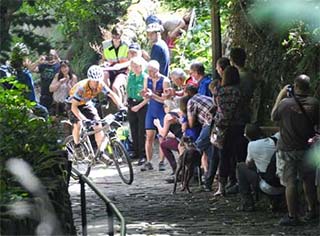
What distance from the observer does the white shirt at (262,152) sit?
11422mm

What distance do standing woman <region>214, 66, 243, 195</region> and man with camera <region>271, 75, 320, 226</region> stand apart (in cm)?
190

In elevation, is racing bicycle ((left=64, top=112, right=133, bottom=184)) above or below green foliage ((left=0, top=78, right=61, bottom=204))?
below

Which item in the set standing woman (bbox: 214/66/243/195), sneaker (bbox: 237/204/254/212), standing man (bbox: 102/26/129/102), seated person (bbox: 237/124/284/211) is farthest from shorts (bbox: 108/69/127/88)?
sneaker (bbox: 237/204/254/212)

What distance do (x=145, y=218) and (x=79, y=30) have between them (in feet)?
43.2

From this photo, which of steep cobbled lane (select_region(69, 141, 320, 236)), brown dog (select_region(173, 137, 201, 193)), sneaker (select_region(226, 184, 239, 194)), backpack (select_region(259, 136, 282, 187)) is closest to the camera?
steep cobbled lane (select_region(69, 141, 320, 236))

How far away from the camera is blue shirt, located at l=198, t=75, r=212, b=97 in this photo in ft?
47.3

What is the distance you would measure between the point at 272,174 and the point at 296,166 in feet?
1.87

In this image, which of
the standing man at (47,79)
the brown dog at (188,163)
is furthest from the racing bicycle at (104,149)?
the standing man at (47,79)

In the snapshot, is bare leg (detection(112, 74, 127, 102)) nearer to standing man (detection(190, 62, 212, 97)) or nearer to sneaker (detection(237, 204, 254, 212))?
standing man (detection(190, 62, 212, 97))

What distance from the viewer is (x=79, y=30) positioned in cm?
2428

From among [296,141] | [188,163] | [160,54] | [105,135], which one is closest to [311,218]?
[296,141]

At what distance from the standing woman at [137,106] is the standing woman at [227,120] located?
12.8 ft

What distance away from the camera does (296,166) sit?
10875 millimetres

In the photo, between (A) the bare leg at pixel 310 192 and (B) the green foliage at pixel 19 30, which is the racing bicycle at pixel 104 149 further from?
(B) the green foliage at pixel 19 30
